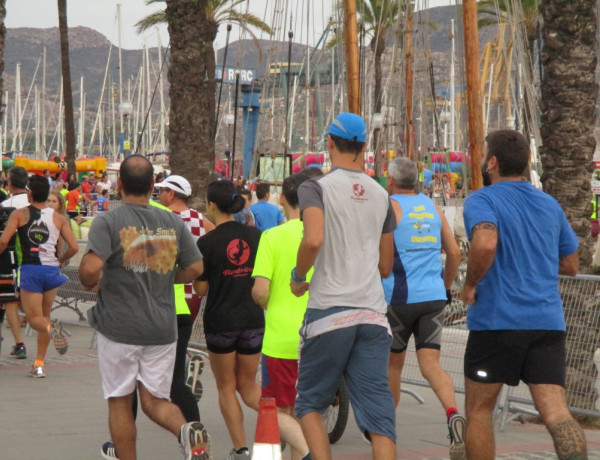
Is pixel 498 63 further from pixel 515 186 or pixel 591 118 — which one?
pixel 515 186

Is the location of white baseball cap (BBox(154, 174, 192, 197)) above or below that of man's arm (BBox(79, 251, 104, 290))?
above

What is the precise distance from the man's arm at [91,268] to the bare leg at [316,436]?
131 cm

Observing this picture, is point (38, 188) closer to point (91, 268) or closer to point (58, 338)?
point (58, 338)

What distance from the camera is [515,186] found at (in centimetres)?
564

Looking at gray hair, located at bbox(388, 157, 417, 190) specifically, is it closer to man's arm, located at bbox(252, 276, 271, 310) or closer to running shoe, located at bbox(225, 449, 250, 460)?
man's arm, located at bbox(252, 276, 271, 310)

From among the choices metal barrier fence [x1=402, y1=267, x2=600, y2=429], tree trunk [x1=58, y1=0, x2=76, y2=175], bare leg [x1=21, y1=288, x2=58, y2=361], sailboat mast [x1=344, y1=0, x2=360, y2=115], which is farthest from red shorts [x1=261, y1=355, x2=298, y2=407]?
tree trunk [x1=58, y1=0, x2=76, y2=175]

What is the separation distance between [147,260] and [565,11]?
4.73m

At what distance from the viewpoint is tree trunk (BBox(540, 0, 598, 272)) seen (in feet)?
29.7

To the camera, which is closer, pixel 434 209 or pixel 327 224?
pixel 327 224

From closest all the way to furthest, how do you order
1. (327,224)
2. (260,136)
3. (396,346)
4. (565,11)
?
1. (327,224)
2. (396,346)
3. (565,11)
4. (260,136)

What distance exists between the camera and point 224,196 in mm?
7227

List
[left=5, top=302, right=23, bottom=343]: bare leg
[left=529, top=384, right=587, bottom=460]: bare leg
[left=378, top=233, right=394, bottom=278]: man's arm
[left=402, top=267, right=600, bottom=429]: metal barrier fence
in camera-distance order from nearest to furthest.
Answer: [left=529, top=384, right=587, bottom=460]: bare leg
[left=378, top=233, right=394, bottom=278]: man's arm
[left=402, top=267, right=600, bottom=429]: metal barrier fence
[left=5, top=302, right=23, bottom=343]: bare leg

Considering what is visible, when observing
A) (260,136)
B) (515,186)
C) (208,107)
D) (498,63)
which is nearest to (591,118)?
(515,186)

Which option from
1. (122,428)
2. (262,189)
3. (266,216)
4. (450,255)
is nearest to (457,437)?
(450,255)
